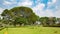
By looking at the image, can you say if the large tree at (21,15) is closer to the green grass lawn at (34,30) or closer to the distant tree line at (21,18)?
the distant tree line at (21,18)

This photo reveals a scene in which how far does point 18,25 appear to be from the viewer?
2.04 m

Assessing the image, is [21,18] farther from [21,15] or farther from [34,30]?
[34,30]

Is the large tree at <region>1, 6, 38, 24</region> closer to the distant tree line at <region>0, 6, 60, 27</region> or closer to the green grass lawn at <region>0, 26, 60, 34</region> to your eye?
the distant tree line at <region>0, 6, 60, 27</region>

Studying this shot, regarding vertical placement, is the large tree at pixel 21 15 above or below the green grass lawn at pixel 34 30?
above

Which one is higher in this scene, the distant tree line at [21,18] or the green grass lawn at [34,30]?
the distant tree line at [21,18]

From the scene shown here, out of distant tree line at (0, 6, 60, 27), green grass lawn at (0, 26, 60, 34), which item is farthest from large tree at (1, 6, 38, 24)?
green grass lawn at (0, 26, 60, 34)

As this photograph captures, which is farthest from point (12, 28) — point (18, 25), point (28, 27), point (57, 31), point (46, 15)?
point (57, 31)

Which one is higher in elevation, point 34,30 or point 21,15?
point 21,15

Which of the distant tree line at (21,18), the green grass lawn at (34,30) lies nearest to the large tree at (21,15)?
the distant tree line at (21,18)

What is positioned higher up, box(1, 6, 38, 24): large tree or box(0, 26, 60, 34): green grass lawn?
box(1, 6, 38, 24): large tree

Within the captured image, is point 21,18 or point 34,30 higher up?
point 21,18

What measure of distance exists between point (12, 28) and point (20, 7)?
1.16 feet

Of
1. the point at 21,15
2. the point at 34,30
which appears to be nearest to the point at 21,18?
the point at 21,15

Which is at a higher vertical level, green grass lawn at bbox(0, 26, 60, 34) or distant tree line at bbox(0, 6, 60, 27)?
distant tree line at bbox(0, 6, 60, 27)
